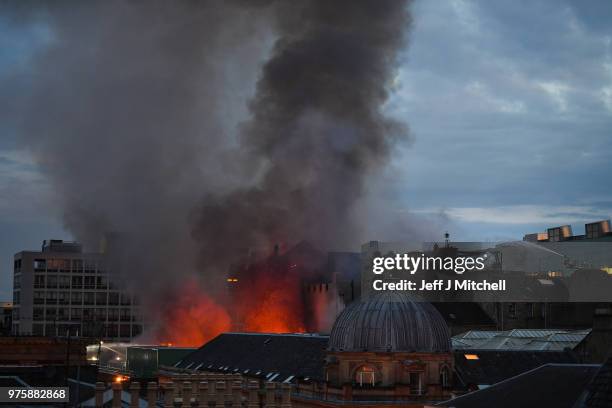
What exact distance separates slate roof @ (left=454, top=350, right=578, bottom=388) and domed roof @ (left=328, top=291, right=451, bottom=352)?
14.6ft

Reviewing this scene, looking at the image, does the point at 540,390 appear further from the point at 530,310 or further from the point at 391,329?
the point at 530,310

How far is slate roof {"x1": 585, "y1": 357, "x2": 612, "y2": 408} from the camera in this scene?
1594 inches

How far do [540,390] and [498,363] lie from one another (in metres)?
37.5

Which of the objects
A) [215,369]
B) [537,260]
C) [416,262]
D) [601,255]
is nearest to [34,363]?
[215,369]

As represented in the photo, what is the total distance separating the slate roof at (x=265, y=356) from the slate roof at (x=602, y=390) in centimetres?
4945

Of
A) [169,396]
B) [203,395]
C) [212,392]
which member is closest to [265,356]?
[212,392]

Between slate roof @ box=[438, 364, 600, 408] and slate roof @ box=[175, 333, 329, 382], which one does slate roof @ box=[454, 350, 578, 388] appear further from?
slate roof @ box=[438, 364, 600, 408]

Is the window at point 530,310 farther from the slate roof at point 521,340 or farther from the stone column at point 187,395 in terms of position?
A: the stone column at point 187,395

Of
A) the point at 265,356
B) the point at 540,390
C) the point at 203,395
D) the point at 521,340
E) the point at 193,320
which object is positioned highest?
the point at 193,320

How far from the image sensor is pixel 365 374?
3401 inches

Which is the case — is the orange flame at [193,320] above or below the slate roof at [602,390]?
above

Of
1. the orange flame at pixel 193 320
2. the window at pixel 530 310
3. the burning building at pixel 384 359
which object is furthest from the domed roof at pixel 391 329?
the orange flame at pixel 193 320

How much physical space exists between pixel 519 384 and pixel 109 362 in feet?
331

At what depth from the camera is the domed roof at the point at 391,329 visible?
284 feet
